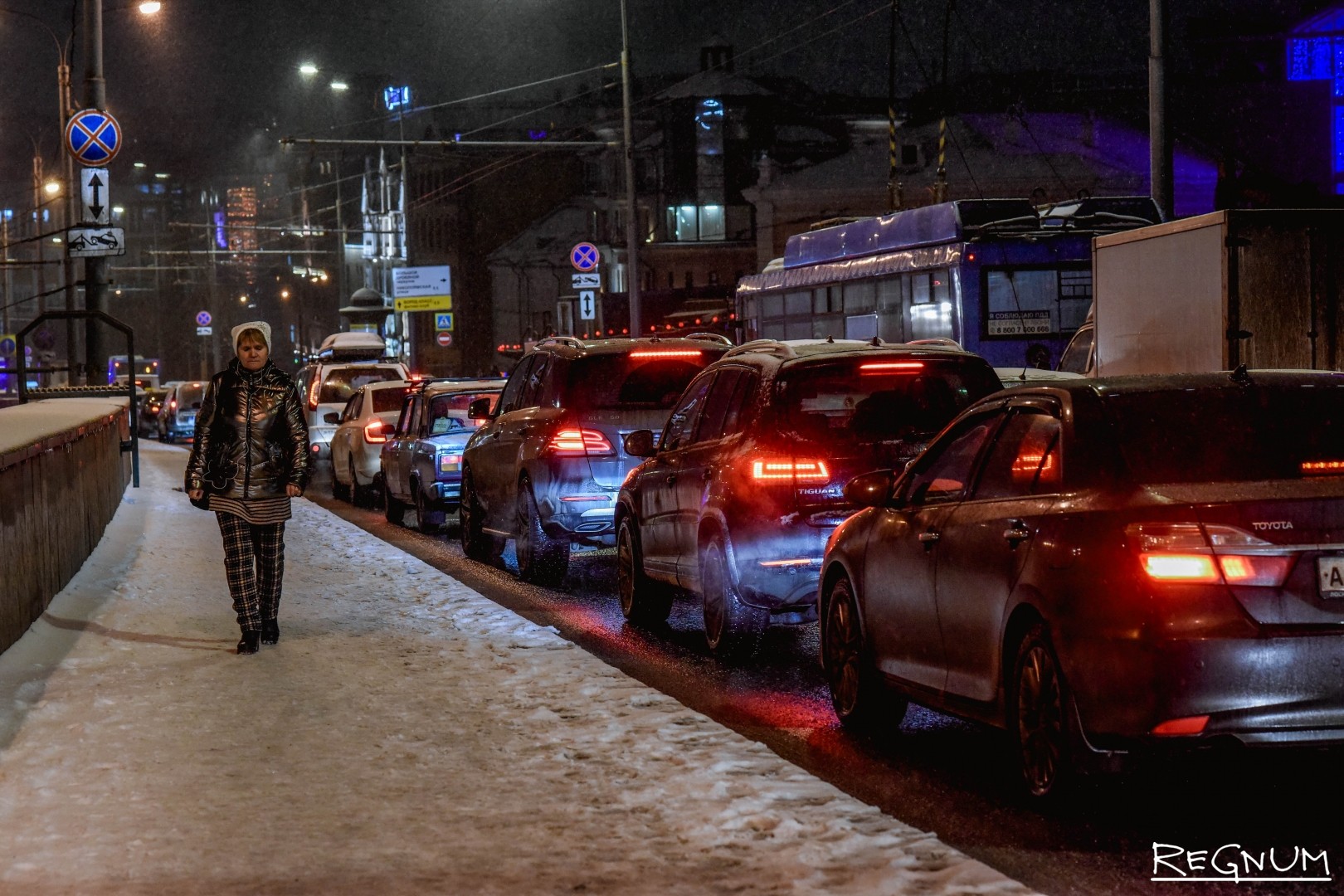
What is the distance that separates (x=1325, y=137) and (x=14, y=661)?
216 feet

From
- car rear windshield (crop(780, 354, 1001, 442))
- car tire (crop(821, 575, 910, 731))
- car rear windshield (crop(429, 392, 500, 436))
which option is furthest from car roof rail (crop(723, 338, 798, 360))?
car rear windshield (crop(429, 392, 500, 436))

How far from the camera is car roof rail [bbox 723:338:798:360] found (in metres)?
10.3

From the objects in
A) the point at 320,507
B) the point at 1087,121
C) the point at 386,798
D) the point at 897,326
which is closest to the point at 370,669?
the point at 386,798

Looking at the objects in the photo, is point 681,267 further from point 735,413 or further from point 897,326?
point 735,413

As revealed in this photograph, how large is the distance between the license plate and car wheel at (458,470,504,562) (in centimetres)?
1134

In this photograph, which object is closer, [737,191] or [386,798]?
[386,798]

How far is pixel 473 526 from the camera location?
17.0m

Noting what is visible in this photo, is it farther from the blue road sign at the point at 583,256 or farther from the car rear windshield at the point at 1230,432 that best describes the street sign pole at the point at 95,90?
the car rear windshield at the point at 1230,432

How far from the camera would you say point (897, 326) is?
85.0 feet

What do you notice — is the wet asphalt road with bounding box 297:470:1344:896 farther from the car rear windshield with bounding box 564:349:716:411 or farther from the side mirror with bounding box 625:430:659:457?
the car rear windshield with bounding box 564:349:716:411

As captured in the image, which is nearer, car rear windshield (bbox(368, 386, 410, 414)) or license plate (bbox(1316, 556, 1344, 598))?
license plate (bbox(1316, 556, 1344, 598))

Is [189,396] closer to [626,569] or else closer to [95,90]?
[95,90]

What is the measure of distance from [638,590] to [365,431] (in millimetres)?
13874

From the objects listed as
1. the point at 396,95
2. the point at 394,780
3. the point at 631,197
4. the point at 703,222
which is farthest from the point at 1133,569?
the point at 396,95
